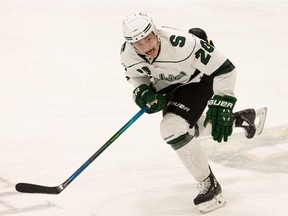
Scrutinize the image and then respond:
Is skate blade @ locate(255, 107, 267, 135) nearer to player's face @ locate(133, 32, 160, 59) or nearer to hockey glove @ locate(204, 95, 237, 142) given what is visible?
hockey glove @ locate(204, 95, 237, 142)

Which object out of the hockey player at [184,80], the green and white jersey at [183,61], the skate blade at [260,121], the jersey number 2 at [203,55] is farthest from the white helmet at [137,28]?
the skate blade at [260,121]

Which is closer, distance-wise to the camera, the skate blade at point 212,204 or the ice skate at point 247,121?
the skate blade at point 212,204

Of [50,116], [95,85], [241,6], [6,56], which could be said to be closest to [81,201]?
[50,116]

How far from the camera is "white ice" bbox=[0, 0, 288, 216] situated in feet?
11.3

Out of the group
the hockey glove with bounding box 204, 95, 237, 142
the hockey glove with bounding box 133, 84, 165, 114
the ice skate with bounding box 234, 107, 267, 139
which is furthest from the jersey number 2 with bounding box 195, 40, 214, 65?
the ice skate with bounding box 234, 107, 267, 139

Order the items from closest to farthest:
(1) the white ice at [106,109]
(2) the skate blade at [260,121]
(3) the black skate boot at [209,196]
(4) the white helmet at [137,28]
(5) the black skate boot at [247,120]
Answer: (4) the white helmet at [137,28], (3) the black skate boot at [209,196], (1) the white ice at [106,109], (5) the black skate boot at [247,120], (2) the skate blade at [260,121]

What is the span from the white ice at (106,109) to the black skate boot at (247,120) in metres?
0.14

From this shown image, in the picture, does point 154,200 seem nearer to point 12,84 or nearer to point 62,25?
point 12,84

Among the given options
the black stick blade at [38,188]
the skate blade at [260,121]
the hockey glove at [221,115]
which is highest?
the hockey glove at [221,115]

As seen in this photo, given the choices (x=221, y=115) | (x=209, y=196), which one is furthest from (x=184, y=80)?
(x=209, y=196)

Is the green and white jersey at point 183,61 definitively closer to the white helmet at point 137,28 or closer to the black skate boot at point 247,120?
the white helmet at point 137,28

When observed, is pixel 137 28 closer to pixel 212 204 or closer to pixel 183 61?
pixel 183 61

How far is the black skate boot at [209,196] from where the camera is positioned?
3.24 m

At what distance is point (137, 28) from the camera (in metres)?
3.14
